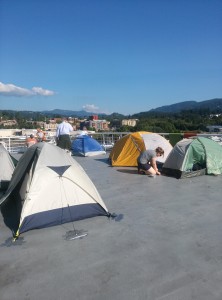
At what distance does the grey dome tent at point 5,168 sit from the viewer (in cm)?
647

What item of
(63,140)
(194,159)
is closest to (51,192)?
(194,159)

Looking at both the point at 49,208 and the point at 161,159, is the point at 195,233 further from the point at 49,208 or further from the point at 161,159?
the point at 161,159

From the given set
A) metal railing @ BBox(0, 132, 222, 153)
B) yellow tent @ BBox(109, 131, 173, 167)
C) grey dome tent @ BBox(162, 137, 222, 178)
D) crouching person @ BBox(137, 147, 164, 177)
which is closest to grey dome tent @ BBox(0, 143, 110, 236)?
crouching person @ BBox(137, 147, 164, 177)

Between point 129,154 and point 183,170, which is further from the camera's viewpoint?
point 129,154

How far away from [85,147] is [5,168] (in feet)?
18.7

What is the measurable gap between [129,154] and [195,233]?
5411mm

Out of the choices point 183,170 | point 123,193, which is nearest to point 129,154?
point 183,170

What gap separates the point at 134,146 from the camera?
30.2 ft

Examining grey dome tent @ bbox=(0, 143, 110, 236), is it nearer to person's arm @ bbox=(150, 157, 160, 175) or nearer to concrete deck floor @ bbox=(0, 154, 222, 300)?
concrete deck floor @ bbox=(0, 154, 222, 300)

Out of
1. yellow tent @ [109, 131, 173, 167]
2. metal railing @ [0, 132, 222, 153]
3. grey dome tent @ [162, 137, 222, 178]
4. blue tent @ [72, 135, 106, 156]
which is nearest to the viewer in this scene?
grey dome tent @ [162, 137, 222, 178]

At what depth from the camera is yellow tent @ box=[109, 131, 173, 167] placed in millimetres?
8984

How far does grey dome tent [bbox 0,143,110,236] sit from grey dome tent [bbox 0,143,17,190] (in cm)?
148

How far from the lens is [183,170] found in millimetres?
7496

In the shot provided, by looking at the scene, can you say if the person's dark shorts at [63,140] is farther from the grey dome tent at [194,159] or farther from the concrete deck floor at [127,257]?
the concrete deck floor at [127,257]
